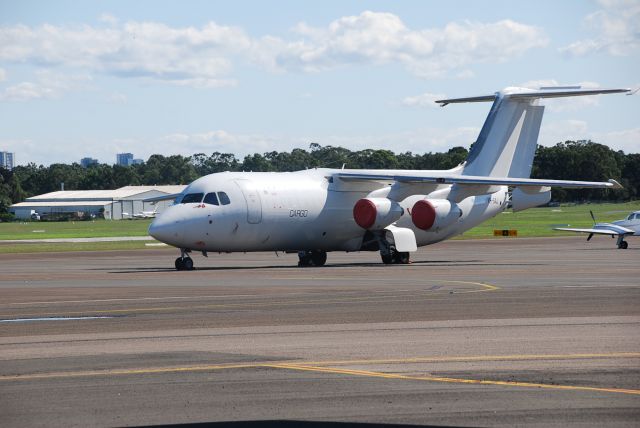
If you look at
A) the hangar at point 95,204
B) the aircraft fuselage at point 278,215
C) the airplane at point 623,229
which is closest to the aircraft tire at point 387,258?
the aircraft fuselage at point 278,215

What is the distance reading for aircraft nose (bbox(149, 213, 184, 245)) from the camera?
132 ft

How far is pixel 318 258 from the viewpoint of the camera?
4706 cm

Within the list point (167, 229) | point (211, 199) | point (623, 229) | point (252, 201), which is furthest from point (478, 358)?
point (623, 229)

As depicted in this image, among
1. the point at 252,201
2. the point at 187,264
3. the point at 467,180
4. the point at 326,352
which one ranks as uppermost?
the point at 467,180

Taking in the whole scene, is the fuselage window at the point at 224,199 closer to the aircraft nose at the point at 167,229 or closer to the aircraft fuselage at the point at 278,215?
the aircraft fuselage at the point at 278,215

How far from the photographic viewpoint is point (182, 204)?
41.9 metres

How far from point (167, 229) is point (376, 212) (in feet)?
29.6

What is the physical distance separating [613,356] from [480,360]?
6.18ft

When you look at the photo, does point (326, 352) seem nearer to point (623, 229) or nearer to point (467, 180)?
point (467, 180)

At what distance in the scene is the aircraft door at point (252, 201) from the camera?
42.7 m

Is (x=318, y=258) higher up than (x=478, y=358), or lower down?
lower down

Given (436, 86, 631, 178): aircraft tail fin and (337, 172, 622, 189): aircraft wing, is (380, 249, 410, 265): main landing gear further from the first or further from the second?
(436, 86, 631, 178): aircraft tail fin

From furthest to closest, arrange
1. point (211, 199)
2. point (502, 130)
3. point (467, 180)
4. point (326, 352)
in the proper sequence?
point (502, 130) < point (467, 180) < point (211, 199) < point (326, 352)

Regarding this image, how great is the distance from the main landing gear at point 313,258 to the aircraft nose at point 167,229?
7658mm
